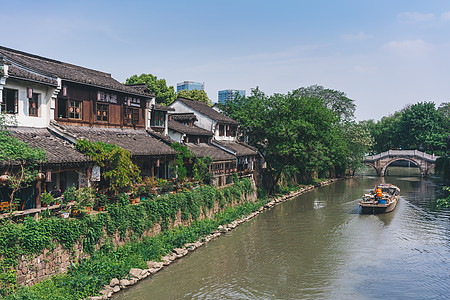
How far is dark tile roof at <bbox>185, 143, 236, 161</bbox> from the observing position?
32981 millimetres

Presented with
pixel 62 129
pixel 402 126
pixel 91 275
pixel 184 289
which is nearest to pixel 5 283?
pixel 91 275

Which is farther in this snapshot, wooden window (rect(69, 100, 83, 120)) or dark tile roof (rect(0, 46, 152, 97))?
wooden window (rect(69, 100, 83, 120))

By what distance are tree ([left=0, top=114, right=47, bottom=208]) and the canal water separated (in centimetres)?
683

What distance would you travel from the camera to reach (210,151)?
35031mm

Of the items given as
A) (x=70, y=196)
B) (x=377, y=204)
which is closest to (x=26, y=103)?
(x=70, y=196)

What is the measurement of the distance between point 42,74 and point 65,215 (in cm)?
865

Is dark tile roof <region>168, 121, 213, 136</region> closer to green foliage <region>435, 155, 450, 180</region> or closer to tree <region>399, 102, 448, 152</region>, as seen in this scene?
green foliage <region>435, 155, 450, 180</region>

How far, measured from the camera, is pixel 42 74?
20.2 meters

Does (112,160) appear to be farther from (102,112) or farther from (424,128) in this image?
(424,128)

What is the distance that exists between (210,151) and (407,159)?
51809mm

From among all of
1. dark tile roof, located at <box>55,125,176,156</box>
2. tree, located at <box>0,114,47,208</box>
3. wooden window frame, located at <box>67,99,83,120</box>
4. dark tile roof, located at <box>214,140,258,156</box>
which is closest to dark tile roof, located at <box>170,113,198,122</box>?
dark tile roof, located at <box>214,140,258,156</box>

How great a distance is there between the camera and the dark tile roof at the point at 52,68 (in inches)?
783

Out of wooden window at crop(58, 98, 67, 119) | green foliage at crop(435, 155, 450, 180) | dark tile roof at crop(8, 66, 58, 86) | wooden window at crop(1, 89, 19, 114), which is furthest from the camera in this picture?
green foliage at crop(435, 155, 450, 180)

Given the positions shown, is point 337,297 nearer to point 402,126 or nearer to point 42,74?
point 42,74
